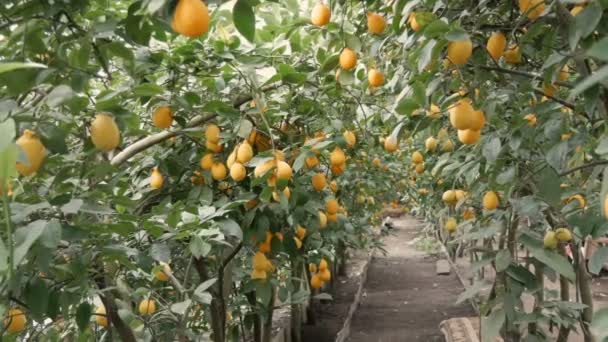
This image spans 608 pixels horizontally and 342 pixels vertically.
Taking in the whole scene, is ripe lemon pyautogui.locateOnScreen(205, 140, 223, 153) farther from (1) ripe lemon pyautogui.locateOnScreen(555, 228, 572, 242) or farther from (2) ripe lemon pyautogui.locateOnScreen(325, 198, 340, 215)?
(1) ripe lemon pyautogui.locateOnScreen(555, 228, 572, 242)

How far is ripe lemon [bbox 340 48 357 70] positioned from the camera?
156cm

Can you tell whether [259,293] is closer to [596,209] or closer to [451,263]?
[596,209]

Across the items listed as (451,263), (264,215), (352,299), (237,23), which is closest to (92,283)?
(264,215)

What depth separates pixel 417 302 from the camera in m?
6.46

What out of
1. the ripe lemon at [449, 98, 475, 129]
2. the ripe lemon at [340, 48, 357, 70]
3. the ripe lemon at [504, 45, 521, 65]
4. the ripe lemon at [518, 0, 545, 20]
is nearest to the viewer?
the ripe lemon at [518, 0, 545, 20]

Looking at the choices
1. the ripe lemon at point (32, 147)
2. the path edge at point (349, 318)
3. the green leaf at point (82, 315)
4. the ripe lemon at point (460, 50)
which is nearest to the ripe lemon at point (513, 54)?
the ripe lemon at point (460, 50)

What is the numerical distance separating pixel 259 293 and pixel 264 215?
0.44m

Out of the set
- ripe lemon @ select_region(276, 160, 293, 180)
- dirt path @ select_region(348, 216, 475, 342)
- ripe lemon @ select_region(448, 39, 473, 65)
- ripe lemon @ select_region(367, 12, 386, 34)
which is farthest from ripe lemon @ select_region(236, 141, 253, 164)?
dirt path @ select_region(348, 216, 475, 342)

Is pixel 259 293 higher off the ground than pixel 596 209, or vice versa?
pixel 596 209

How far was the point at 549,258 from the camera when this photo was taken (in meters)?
1.57

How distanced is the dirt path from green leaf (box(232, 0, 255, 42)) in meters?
4.43

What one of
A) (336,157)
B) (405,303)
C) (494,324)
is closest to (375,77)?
(336,157)

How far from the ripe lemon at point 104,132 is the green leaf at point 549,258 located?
1171 millimetres

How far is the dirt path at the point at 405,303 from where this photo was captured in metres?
5.19
